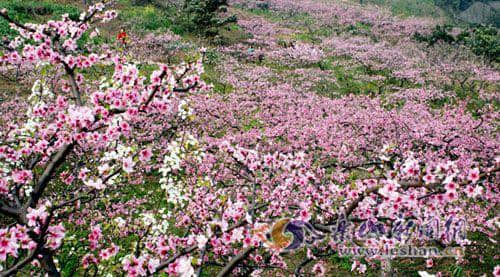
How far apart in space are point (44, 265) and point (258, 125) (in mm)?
10232

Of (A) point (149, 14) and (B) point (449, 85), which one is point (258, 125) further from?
(A) point (149, 14)

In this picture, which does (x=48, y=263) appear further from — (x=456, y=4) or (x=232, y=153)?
(x=456, y=4)

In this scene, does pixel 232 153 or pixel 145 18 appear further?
pixel 145 18

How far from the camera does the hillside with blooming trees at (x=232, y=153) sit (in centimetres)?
362

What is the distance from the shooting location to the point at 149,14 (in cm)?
2797

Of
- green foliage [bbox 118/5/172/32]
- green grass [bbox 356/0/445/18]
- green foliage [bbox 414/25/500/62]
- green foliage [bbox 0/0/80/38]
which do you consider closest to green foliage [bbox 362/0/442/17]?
green grass [bbox 356/0/445/18]

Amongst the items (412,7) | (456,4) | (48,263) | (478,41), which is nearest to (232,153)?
(48,263)

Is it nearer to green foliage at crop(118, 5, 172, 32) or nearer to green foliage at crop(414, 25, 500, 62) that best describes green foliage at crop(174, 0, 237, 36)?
green foliage at crop(118, 5, 172, 32)

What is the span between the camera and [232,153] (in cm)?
476

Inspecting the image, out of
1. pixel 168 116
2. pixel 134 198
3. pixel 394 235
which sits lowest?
pixel 134 198

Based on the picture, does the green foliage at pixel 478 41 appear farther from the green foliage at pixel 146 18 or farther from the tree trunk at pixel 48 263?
the tree trunk at pixel 48 263

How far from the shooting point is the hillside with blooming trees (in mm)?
3623

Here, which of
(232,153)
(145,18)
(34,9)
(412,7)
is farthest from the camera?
(412,7)

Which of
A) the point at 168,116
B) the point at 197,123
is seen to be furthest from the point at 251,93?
the point at 168,116
